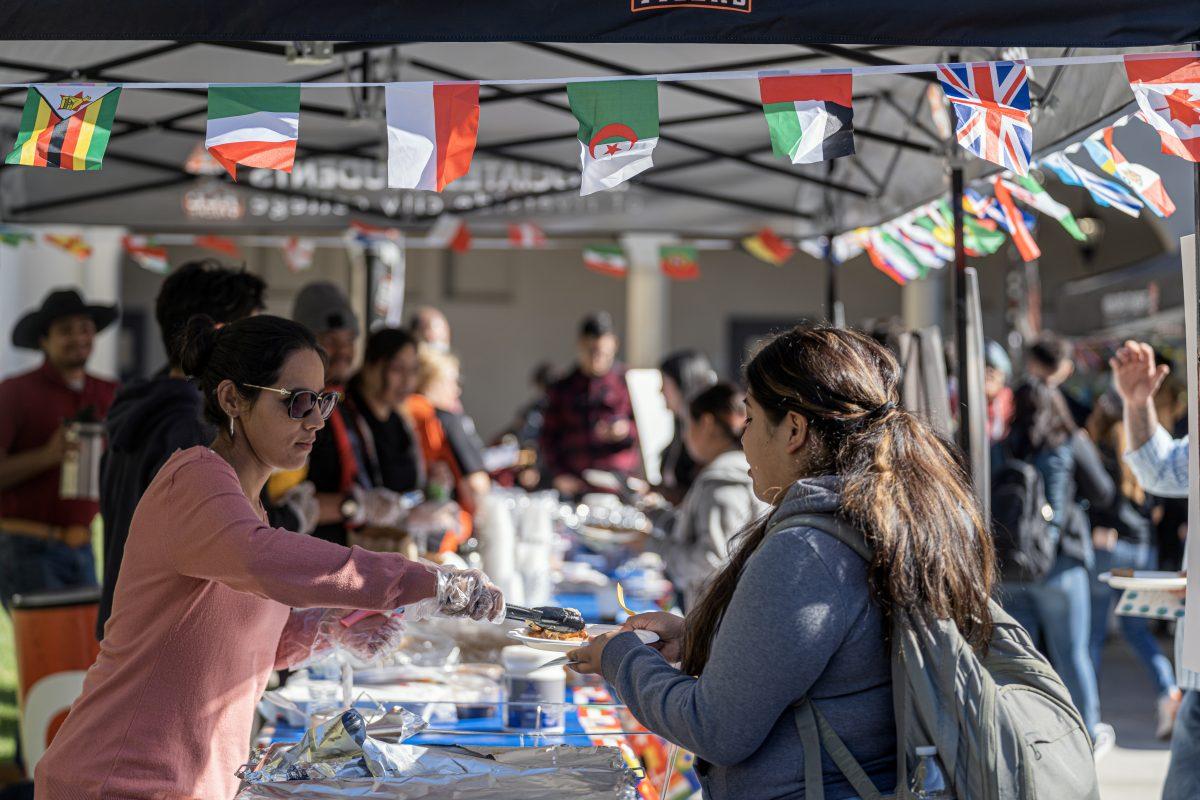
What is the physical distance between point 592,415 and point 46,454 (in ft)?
10.4

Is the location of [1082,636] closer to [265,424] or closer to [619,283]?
[265,424]

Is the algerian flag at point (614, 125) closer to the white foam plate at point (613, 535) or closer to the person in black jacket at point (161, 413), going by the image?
the person in black jacket at point (161, 413)

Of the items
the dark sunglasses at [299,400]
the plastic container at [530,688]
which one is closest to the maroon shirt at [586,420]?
the plastic container at [530,688]

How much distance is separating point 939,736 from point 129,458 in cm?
181

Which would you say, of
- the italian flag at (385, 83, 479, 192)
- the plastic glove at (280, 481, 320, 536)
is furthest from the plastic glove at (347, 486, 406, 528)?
the italian flag at (385, 83, 479, 192)

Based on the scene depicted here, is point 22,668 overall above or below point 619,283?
below

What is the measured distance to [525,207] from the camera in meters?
5.82

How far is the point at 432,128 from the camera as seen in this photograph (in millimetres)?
2477

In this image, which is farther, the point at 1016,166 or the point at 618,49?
the point at 618,49

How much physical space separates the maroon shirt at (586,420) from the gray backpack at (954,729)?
17.3 feet

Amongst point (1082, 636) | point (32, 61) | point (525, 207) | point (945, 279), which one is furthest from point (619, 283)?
→ point (32, 61)

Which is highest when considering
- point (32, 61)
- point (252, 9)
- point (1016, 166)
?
point (32, 61)

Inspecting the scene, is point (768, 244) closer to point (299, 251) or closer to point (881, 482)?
point (299, 251)

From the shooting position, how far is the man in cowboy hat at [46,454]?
473cm
